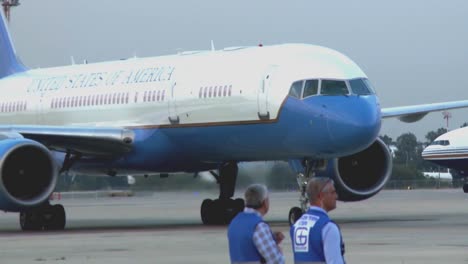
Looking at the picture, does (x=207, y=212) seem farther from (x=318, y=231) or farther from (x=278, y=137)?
(x=318, y=231)

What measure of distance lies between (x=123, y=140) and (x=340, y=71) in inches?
213

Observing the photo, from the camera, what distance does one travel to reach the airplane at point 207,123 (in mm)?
24969

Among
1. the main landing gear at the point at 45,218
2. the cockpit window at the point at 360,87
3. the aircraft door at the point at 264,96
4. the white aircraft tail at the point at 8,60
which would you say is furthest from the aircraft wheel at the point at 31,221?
the white aircraft tail at the point at 8,60

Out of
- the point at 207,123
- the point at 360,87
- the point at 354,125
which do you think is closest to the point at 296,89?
the point at 360,87

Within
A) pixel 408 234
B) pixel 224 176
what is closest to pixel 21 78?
pixel 224 176

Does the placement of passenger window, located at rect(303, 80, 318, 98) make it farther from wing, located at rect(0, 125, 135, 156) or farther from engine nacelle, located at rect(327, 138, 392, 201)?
wing, located at rect(0, 125, 135, 156)

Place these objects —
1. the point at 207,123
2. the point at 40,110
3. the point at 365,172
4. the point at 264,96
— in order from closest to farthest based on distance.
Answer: the point at 264,96 < the point at 207,123 < the point at 365,172 < the point at 40,110

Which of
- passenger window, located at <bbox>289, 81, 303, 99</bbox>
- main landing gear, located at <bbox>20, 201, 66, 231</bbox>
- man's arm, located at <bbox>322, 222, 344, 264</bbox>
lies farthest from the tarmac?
man's arm, located at <bbox>322, 222, 344, 264</bbox>

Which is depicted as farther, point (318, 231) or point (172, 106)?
point (172, 106)

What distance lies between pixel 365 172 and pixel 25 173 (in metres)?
8.00

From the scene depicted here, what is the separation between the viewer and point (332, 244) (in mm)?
9609

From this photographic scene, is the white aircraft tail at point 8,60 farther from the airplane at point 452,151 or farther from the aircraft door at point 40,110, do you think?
the airplane at point 452,151

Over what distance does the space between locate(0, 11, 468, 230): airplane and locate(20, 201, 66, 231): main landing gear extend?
0.07ft

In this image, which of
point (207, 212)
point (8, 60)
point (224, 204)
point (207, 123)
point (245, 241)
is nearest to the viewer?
point (245, 241)
